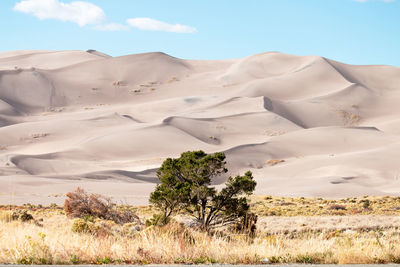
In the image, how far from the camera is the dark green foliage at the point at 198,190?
51.5 ft

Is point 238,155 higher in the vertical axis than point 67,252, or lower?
higher

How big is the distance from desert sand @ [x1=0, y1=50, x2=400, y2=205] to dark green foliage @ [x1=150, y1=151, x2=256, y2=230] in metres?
18.5

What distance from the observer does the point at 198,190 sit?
1560 centimetres

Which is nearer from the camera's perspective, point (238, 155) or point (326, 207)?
point (326, 207)

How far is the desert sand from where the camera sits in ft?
173

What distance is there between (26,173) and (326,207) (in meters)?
31.6

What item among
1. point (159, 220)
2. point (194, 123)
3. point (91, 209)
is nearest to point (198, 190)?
point (159, 220)

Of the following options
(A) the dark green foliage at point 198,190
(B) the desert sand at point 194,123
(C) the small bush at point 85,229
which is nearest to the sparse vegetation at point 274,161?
(B) the desert sand at point 194,123

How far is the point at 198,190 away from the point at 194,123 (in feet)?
213

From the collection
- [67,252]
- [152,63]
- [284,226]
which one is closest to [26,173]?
[284,226]

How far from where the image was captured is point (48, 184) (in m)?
45.5

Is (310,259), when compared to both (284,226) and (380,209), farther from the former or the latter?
(380,209)

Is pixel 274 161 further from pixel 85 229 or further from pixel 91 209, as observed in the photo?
pixel 85 229

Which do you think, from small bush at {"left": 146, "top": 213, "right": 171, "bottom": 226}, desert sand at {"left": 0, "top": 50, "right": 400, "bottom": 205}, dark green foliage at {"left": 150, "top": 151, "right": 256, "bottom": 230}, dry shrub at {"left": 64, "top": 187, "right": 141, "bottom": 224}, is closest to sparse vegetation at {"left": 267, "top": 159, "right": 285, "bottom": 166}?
desert sand at {"left": 0, "top": 50, "right": 400, "bottom": 205}
